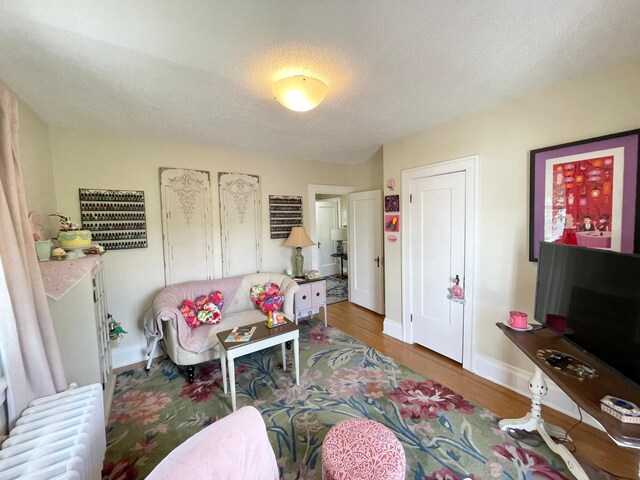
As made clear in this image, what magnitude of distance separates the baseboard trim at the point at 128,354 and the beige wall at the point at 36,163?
1.36 m

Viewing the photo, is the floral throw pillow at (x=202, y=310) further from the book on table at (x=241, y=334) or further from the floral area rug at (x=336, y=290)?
the floral area rug at (x=336, y=290)

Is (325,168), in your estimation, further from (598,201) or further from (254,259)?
(598,201)

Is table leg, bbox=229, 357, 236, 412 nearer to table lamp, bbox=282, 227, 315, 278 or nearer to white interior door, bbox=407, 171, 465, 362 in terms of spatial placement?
table lamp, bbox=282, 227, 315, 278

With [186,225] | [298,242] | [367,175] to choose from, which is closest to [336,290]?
[298,242]

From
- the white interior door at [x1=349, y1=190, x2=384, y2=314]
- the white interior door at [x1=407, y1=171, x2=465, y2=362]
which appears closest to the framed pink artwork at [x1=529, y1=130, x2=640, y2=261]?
the white interior door at [x1=407, y1=171, x2=465, y2=362]

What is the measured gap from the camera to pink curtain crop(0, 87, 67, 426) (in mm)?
1174

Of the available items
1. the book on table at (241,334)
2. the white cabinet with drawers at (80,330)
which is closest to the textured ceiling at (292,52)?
the white cabinet with drawers at (80,330)

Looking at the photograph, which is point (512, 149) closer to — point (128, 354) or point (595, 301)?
point (595, 301)

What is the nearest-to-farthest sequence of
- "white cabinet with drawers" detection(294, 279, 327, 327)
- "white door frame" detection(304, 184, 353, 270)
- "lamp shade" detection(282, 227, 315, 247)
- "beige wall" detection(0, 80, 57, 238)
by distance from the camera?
"beige wall" detection(0, 80, 57, 238), "white cabinet with drawers" detection(294, 279, 327, 327), "lamp shade" detection(282, 227, 315, 247), "white door frame" detection(304, 184, 353, 270)

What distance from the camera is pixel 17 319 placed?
122cm

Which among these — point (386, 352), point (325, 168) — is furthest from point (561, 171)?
point (325, 168)

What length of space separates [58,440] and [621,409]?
2.33 m

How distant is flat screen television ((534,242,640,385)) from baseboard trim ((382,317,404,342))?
1.68 meters

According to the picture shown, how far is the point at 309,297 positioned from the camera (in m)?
3.59
